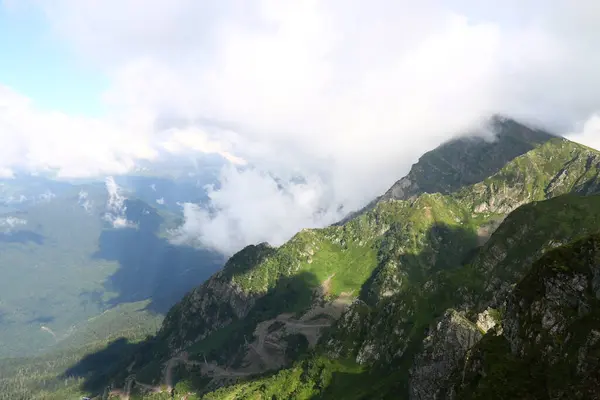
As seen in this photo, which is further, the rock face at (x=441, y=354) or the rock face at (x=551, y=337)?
the rock face at (x=441, y=354)

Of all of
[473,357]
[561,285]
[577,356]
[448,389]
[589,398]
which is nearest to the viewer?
[589,398]

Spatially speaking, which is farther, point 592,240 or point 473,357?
point 473,357

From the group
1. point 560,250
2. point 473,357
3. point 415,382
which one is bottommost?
point 415,382

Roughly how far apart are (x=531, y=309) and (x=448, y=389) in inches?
1604

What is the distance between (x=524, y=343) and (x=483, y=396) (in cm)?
1441

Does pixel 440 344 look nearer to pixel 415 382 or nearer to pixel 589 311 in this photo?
pixel 415 382

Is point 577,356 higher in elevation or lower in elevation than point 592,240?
lower

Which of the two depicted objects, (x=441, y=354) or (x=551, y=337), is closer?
(x=551, y=337)

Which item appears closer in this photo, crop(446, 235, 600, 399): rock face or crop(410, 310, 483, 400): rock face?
crop(446, 235, 600, 399): rock face

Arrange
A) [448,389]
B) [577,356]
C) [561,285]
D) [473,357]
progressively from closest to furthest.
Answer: [577,356] < [561,285] < [473,357] < [448,389]

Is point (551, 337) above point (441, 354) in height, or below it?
above

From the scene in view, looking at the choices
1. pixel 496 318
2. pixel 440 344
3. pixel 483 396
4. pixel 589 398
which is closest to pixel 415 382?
pixel 440 344

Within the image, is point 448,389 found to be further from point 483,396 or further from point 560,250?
point 560,250

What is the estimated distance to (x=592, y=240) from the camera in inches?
3745
